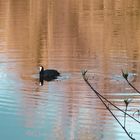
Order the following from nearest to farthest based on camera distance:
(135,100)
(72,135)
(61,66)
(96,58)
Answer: (72,135)
(135,100)
(61,66)
(96,58)

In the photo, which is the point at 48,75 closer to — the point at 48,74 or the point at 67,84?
the point at 48,74

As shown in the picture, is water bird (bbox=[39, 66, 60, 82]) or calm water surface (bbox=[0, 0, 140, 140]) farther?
water bird (bbox=[39, 66, 60, 82])

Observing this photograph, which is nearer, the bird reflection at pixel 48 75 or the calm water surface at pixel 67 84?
the calm water surface at pixel 67 84

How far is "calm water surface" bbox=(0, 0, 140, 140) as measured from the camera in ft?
50.0

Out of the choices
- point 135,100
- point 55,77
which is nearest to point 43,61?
point 55,77

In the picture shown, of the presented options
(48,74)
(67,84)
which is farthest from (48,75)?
(67,84)

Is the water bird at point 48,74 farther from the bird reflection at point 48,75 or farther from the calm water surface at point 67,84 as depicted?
the calm water surface at point 67,84

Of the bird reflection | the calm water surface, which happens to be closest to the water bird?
the bird reflection

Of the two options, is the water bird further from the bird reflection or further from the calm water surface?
the calm water surface

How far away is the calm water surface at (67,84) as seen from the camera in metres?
15.2

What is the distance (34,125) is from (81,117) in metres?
1.35

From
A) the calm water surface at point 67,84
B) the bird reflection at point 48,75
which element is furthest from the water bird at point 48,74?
the calm water surface at point 67,84

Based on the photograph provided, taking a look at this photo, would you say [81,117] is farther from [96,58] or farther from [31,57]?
[31,57]

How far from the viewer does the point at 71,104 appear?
1798 cm
